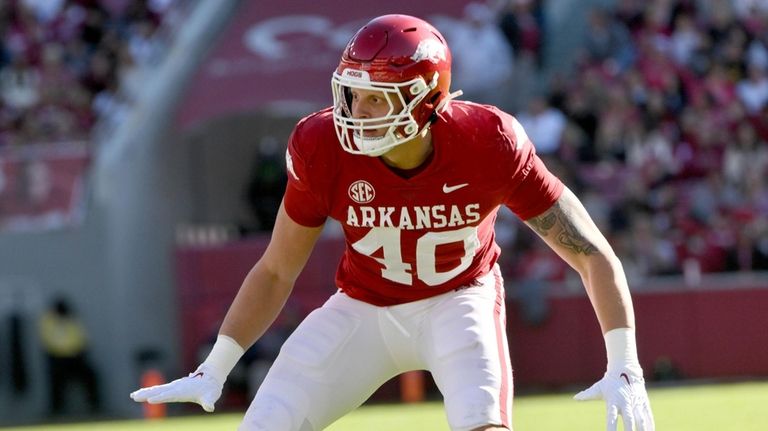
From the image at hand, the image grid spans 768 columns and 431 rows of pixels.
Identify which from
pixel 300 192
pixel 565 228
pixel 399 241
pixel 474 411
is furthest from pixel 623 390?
pixel 300 192

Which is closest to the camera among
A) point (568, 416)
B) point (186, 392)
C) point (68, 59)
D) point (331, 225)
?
point (186, 392)

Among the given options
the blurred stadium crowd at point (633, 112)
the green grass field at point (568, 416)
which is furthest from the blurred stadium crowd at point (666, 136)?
the green grass field at point (568, 416)

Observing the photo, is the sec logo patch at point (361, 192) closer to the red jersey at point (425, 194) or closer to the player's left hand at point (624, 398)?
the red jersey at point (425, 194)

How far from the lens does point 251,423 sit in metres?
4.39

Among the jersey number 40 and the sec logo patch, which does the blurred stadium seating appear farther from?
the sec logo patch

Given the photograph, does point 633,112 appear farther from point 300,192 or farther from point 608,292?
point 300,192

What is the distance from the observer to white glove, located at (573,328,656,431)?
4293 millimetres

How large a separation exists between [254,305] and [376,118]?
2.48ft

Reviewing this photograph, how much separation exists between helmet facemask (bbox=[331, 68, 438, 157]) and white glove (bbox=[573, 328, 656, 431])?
904 mm

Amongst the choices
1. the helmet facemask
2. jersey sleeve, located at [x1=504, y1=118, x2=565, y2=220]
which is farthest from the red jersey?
the helmet facemask

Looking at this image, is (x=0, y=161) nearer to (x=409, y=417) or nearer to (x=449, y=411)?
(x=409, y=417)

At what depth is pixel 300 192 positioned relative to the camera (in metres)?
4.66

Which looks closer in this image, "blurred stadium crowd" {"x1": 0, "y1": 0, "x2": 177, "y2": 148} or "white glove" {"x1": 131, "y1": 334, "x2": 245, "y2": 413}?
"white glove" {"x1": 131, "y1": 334, "x2": 245, "y2": 413}

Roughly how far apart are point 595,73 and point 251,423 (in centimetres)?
980
